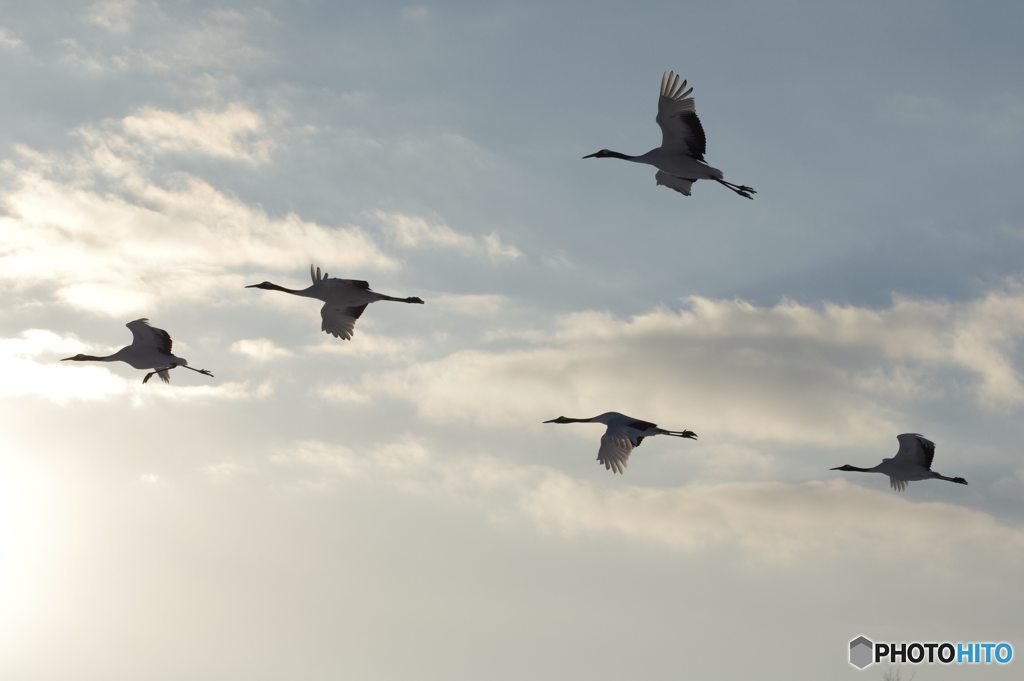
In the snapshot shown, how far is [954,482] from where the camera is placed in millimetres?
50750

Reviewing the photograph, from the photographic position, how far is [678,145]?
46.8m

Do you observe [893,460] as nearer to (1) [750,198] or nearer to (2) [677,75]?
(1) [750,198]

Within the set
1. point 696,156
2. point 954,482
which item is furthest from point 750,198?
point 954,482

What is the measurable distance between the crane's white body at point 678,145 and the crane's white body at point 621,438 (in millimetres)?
7507

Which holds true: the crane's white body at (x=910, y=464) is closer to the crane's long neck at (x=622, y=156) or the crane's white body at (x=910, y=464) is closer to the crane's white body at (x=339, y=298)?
the crane's long neck at (x=622, y=156)

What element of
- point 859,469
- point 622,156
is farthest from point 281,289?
point 859,469

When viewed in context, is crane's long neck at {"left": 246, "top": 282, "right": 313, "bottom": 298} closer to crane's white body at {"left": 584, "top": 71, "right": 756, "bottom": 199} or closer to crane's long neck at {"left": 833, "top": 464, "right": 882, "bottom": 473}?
crane's white body at {"left": 584, "top": 71, "right": 756, "bottom": 199}

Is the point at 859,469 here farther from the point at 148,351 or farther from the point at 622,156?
the point at 148,351

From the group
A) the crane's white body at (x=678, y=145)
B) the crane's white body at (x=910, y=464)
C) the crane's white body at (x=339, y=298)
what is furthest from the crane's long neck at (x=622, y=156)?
the crane's white body at (x=910, y=464)

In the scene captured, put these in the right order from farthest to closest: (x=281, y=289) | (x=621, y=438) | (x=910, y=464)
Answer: (x=281, y=289)
(x=910, y=464)
(x=621, y=438)

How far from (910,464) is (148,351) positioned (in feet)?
78.8

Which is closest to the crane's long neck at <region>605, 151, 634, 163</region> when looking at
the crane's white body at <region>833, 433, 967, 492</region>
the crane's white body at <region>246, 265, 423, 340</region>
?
the crane's white body at <region>246, 265, 423, 340</region>

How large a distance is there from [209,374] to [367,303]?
18.3ft

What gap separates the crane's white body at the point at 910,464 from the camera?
49.3 m
